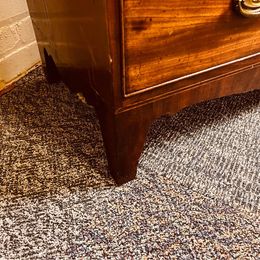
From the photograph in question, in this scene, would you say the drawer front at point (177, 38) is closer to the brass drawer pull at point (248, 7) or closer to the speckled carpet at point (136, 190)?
the brass drawer pull at point (248, 7)

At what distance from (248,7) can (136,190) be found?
40cm

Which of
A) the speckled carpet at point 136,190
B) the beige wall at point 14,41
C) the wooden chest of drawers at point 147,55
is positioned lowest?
the speckled carpet at point 136,190

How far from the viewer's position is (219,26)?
0.54 m

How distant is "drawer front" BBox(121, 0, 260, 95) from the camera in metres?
0.46

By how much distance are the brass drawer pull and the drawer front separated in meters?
0.01

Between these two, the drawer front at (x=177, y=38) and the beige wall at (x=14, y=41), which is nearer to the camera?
the drawer front at (x=177, y=38)

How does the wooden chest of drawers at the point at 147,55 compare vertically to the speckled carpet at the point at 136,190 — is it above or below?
above

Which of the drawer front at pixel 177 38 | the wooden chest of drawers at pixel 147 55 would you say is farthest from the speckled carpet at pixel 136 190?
the drawer front at pixel 177 38

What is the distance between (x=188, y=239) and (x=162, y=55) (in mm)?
320

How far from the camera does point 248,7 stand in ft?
1.75

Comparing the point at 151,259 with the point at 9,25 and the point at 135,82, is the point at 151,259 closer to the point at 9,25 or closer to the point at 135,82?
the point at 135,82

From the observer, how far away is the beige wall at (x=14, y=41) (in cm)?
97

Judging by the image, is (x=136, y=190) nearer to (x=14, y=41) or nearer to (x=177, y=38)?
(x=177, y=38)

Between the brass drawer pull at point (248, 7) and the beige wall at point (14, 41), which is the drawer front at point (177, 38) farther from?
the beige wall at point (14, 41)
